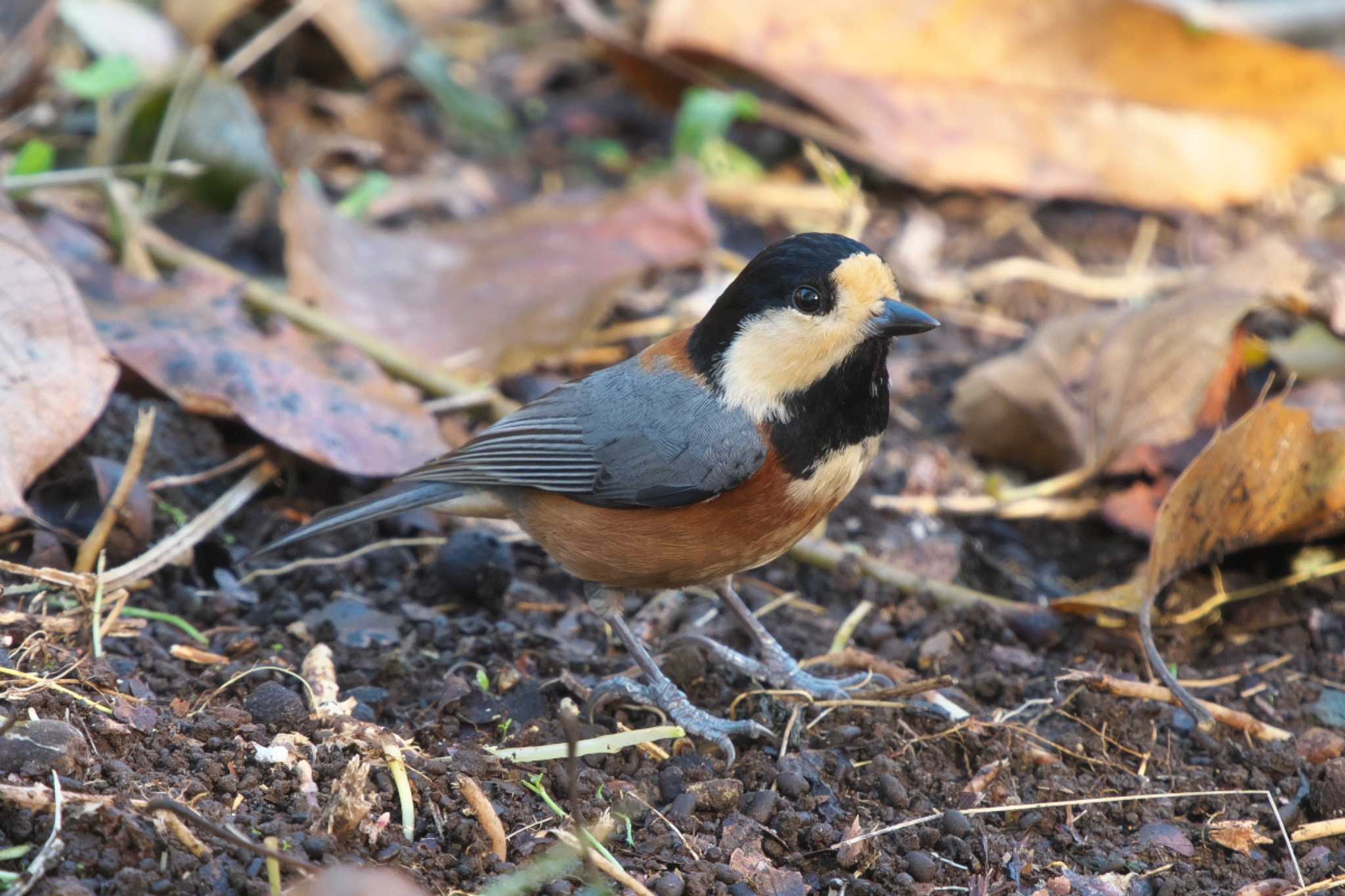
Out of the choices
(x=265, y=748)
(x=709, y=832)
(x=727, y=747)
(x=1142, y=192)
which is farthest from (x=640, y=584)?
(x=1142, y=192)

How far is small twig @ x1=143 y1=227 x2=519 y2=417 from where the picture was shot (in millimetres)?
4996

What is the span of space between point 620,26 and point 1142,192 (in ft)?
8.79

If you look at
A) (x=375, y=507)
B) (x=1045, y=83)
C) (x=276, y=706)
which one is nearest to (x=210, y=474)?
(x=375, y=507)

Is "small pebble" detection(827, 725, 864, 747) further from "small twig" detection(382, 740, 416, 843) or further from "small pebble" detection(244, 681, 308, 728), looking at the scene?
"small pebble" detection(244, 681, 308, 728)

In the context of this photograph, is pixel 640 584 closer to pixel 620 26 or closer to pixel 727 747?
pixel 727 747

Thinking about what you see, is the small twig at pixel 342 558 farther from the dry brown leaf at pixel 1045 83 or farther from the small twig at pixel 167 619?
the dry brown leaf at pixel 1045 83

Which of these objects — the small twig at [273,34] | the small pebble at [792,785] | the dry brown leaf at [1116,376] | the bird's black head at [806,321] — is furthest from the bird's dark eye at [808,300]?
the small twig at [273,34]

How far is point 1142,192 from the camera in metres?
6.46

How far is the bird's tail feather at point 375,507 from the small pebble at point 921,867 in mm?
1808

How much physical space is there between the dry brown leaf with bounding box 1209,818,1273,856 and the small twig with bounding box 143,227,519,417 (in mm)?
2753

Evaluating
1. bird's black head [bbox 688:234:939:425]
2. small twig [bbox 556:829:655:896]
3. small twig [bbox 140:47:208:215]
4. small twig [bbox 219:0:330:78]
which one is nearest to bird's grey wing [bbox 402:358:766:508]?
bird's black head [bbox 688:234:939:425]

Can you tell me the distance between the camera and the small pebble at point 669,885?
9.49ft

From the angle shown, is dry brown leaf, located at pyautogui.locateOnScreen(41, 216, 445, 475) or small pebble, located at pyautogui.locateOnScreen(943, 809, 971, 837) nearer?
small pebble, located at pyautogui.locateOnScreen(943, 809, 971, 837)

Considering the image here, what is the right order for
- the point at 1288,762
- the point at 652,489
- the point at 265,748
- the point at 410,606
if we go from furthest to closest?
the point at 410,606, the point at 652,489, the point at 1288,762, the point at 265,748
